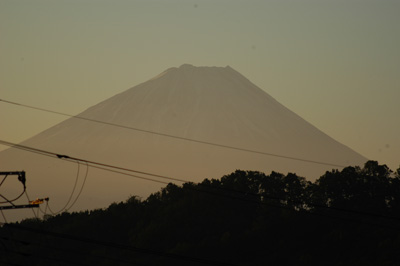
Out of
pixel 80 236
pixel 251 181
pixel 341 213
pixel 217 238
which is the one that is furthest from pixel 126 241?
pixel 341 213

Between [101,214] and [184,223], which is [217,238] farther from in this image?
[101,214]

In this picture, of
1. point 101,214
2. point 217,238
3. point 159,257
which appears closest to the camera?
point 159,257

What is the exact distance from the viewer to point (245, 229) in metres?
114

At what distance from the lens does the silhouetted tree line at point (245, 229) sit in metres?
102

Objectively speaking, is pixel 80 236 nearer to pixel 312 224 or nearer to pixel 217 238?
pixel 217 238

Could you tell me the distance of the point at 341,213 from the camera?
110312 mm

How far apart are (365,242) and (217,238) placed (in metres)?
19.5

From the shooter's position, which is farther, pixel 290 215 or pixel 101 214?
pixel 101 214

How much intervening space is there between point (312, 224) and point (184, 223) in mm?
17561

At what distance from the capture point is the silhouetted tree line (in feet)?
334

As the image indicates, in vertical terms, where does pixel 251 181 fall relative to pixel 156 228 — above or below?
above

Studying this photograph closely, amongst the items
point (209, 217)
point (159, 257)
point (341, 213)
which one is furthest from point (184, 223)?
point (341, 213)

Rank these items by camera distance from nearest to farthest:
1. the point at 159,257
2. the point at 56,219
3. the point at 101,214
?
the point at 159,257 < the point at 101,214 < the point at 56,219

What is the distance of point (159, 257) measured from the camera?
332ft
